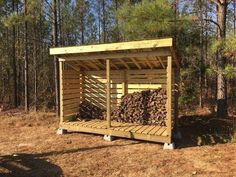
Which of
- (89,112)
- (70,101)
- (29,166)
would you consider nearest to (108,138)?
(89,112)

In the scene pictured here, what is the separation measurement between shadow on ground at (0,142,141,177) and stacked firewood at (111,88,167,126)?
2531 mm

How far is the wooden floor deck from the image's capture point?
6.39 m

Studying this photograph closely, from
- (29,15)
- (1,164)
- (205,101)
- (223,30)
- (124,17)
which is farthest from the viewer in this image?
(205,101)

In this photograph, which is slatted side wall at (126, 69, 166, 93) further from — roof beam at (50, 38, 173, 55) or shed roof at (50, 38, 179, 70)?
roof beam at (50, 38, 173, 55)

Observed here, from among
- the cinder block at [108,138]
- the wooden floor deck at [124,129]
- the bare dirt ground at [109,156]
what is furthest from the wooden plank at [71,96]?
the cinder block at [108,138]

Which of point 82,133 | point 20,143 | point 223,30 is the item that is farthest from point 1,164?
point 223,30

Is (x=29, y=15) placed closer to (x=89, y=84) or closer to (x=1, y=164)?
(x=89, y=84)

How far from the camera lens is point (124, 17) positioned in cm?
948

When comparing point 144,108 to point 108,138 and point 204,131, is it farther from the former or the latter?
point 204,131

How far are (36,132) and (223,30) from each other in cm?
675

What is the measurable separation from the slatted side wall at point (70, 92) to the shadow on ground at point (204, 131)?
3.37 m

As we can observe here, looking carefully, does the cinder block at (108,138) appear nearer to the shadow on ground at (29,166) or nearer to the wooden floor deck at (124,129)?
the wooden floor deck at (124,129)

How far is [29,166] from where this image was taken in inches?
202

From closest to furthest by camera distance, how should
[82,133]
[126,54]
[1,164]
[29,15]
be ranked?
[1,164], [126,54], [82,133], [29,15]
